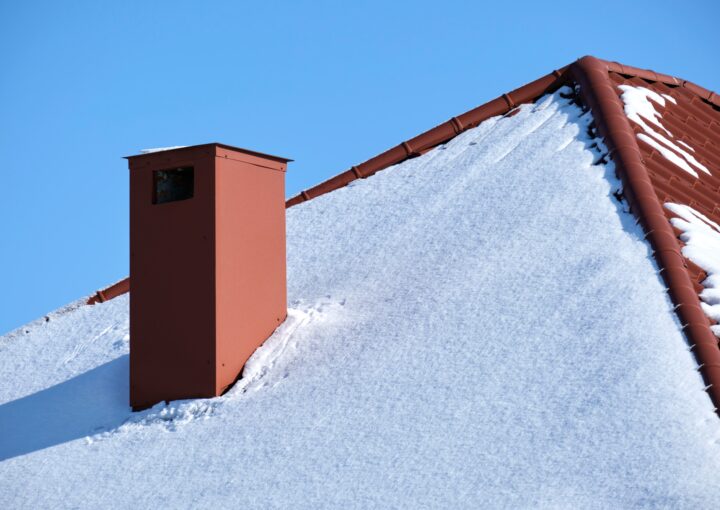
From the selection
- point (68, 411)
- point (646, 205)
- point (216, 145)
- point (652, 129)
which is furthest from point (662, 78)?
point (68, 411)

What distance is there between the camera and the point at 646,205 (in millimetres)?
7742

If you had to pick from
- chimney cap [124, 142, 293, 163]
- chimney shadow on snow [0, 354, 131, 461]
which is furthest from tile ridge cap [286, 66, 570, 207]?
chimney shadow on snow [0, 354, 131, 461]

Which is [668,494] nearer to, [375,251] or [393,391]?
[393,391]

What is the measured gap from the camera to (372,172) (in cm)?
1090

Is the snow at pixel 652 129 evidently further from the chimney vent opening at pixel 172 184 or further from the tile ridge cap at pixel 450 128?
the chimney vent opening at pixel 172 184

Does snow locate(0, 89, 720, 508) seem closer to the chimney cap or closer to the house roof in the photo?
the house roof

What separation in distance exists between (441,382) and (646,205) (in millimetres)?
2199

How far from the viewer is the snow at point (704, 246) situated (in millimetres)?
6922

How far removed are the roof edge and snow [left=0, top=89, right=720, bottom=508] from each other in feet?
0.31

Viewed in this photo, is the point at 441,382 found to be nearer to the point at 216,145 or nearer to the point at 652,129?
the point at 216,145

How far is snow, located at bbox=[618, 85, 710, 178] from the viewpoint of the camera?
915cm

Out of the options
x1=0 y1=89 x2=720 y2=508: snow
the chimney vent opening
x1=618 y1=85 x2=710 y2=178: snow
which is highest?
x1=618 y1=85 x2=710 y2=178: snow

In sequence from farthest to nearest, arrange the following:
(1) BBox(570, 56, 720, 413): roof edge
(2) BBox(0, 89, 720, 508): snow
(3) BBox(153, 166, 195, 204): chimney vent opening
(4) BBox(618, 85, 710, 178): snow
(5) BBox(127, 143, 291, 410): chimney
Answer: (4) BBox(618, 85, 710, 178): snow
(3) BBox(153, 166, 195, 204): chimney vent opening
(5) BBox(127, 143, 291, 410): chimney
(1) BBox(570, 56, 720, 413): roof edge
(2) BBox(0, 89, 720, 508): snow

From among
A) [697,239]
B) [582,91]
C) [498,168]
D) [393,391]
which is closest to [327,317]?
[393,391]
